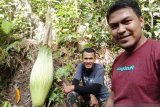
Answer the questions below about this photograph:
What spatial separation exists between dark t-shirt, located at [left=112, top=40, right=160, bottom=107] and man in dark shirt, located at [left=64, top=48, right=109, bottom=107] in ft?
9.70

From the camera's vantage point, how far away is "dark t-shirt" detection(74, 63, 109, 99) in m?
4.65

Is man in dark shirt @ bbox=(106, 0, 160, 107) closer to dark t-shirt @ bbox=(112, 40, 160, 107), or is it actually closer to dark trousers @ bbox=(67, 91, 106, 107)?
dark t-shirt @ bbox=(112, 40, 160, 107)

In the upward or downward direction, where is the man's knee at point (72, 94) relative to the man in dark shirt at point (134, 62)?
downward

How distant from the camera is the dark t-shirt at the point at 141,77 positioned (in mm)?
1446

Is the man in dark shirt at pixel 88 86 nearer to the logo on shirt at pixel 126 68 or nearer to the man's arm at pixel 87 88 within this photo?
the man's arm at pixel 87 88

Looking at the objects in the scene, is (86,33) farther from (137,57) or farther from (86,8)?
(137,57)

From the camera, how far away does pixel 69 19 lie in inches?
254

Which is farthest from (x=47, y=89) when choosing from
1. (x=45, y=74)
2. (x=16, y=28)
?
(x=16, y=28)

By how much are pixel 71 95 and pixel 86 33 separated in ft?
6.06

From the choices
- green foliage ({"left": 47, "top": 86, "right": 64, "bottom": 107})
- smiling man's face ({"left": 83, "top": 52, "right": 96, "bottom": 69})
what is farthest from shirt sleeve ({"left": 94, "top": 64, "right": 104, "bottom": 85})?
green foliage ({"left": 47, "top": 86, "right": 64, "bottom": 107})

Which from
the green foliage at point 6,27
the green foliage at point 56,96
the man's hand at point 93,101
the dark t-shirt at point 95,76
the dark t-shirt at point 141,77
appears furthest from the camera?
the green foliage at point 6,27

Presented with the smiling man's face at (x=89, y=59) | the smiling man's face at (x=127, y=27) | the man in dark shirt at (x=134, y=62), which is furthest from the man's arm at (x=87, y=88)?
the smiling man's face at (x=127, y=27)

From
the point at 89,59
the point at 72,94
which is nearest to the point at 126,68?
the point at 89,59

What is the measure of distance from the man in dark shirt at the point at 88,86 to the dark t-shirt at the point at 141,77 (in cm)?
296
